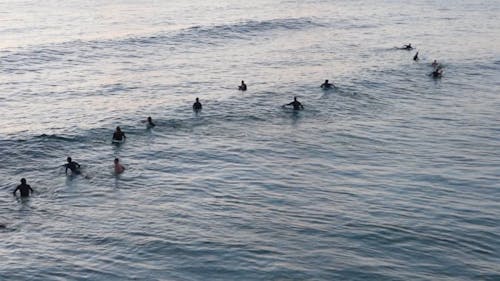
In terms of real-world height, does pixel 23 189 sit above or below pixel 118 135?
below

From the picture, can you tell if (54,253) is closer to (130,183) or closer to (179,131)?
(130,183)

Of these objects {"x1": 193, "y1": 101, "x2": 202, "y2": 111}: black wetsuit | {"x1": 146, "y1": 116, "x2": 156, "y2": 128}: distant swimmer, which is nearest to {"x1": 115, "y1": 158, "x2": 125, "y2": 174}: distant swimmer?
{"x1": 146, "y1": 116, "x2": 156, "y2": 128}: distant swimmer

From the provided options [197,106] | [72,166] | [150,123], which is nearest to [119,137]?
[150,123]

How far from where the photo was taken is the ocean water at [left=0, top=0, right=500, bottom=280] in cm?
2756

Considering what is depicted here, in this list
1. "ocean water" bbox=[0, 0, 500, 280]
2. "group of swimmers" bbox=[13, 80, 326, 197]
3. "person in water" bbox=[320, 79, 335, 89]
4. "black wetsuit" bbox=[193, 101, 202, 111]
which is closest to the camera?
"ocean water" bbox=[0, 0, 500, 280]

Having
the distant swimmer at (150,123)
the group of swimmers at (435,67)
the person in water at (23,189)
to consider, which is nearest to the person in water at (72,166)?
the person in water at (23,189)

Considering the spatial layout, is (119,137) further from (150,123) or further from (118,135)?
(150,123)

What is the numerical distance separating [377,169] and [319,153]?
505 centimetres

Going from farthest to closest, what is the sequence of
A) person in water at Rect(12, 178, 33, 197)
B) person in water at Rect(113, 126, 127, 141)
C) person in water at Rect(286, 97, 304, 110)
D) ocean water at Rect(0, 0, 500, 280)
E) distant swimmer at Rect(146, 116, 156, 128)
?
1. person in water at Rect(286, 97, 304, 110)
2. distant swimmer at Rect(146, 116, 156, 128)
3. person in water at Rect(113, 126, 127, 141)
4. person in water at Rect(12, 178, 33, 197)
5. ocean water at Rect(0, 0, 500, 280)

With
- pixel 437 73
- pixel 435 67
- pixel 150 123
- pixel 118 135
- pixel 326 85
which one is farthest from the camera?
pixel 435 67

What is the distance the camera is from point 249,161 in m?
40.8

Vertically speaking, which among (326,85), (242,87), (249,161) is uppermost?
(326,85)

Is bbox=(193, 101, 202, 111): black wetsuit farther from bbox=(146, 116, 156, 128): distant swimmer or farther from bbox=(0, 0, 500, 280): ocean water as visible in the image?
bbox=(146, 116, 156, 128): distant swimmer

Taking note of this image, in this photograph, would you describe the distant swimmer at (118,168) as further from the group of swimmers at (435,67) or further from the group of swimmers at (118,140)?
the group of swimmers at (435,67)
